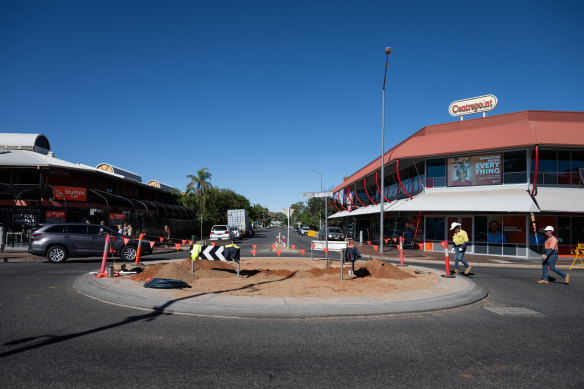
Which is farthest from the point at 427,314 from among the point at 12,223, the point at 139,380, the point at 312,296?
the point at 12,223

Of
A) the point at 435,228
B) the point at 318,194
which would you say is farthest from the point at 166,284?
the point at 435,228

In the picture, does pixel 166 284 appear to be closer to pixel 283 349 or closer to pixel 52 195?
pixel 283 349

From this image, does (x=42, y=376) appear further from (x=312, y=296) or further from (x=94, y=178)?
(x=94, y=178)

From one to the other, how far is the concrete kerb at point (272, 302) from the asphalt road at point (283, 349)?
0.93 feet

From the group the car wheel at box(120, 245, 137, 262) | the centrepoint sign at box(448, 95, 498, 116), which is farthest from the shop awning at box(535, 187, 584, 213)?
the car wheel at box(120, 245, 137, 262)

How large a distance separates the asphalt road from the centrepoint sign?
23.5 metres

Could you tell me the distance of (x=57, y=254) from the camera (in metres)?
14.6

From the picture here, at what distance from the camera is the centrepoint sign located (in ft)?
88.7

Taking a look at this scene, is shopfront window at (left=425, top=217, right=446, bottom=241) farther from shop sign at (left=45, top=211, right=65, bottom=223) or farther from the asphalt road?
shop sign at (left=45, top=211, right=65, bottom=223)

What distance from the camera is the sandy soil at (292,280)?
8.51 meters

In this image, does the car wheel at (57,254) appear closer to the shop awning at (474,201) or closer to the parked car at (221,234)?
the shop awning at (474,201)

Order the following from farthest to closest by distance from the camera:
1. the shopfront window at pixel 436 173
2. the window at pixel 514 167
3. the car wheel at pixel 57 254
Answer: the shopfront window at pixel 436 173 < the window at pixel 514 167 < the car wheel at pixel 57 254

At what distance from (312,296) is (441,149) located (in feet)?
62.2

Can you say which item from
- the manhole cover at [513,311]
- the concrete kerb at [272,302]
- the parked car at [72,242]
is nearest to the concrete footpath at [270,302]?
the concrete kerb at [272,302]
